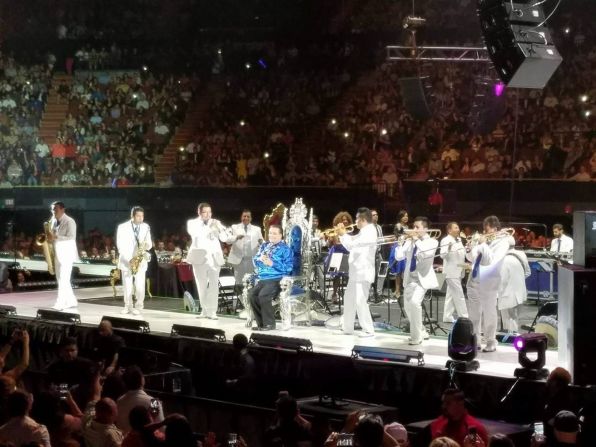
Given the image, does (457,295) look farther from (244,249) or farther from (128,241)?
(128,241)

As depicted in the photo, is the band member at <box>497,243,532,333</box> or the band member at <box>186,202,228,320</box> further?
the band member at <box>186,202,228,320</box>

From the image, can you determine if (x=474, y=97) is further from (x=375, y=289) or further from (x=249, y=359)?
(x=249, y=359)

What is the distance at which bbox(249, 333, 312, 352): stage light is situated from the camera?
11.7 metres

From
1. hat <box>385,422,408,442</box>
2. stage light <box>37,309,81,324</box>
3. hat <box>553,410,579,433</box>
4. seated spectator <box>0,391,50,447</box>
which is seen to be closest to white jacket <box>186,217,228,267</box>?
stage light <box>37,309,81,324</box>

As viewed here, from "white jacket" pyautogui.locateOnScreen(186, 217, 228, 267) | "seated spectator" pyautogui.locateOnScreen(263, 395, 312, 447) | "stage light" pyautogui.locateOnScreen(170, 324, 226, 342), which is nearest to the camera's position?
"seated spectator" pyautogui.locateOnScreen(263, 395, 312, 447)

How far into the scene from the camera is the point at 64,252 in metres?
16.0

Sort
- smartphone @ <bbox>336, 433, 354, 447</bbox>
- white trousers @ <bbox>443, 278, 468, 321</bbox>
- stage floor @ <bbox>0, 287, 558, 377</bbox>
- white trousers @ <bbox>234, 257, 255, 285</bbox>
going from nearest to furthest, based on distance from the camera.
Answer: smartphone @ <bbox>336, 433, 354, 447</bbox> < stage floor @ <bbox>0, 287, 558, 377</bbox> < white trousers @ <bbox>443, 278, 468, 321</bbox> < white trousers @ <bbox>234, 257, 255, 285</bbox>

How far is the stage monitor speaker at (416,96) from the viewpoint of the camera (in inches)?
823

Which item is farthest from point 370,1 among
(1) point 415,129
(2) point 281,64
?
(1) point 415,129

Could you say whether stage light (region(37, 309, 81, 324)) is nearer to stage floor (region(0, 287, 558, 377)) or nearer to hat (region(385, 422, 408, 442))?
stage floor (region(0, 287, 558, 377))

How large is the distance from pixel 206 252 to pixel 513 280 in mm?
4755

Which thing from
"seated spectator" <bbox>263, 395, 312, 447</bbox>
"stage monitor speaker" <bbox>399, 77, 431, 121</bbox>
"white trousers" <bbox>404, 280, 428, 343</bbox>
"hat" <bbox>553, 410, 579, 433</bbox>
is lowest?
"seated spectator" <bbox>263, 395, 312, 447</bbox>

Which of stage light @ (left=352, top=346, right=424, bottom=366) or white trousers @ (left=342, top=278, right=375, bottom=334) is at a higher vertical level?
white trousers @ (left=342, top=278, right=375, bottom=334)

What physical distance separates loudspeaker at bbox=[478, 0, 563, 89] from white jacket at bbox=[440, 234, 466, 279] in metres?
2.37
